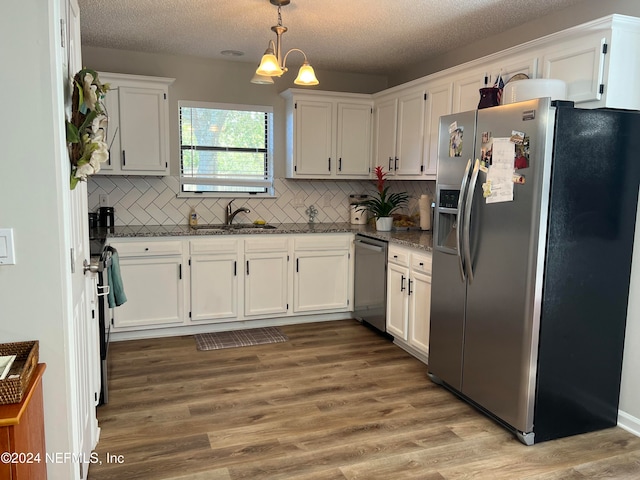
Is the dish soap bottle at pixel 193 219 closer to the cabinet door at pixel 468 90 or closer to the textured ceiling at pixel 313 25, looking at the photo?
the textured ceiling at pixel 313 25

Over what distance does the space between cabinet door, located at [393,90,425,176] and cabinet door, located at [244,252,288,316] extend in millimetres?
1364

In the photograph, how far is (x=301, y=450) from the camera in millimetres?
2531

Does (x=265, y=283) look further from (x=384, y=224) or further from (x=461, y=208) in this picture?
(x=461, y=208)

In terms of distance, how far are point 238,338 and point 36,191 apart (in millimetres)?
2895

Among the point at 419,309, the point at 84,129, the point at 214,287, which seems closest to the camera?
the point at 84,129

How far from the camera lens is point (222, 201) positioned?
4.95 metres

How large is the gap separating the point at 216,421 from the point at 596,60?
2.86 meters

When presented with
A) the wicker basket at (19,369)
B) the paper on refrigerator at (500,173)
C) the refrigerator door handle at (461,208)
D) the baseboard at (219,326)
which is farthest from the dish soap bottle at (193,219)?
the wicker basket at (19,369)

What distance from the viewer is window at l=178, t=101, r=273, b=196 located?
190 inches

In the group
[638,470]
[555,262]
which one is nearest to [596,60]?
[555,262]

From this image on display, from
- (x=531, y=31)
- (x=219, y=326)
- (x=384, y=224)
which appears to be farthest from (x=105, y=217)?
(x=531, y=31)

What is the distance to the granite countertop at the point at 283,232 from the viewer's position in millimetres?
3915

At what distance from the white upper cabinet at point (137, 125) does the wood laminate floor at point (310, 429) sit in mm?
1629

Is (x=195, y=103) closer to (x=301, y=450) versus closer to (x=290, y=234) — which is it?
(x=290, y=234)
